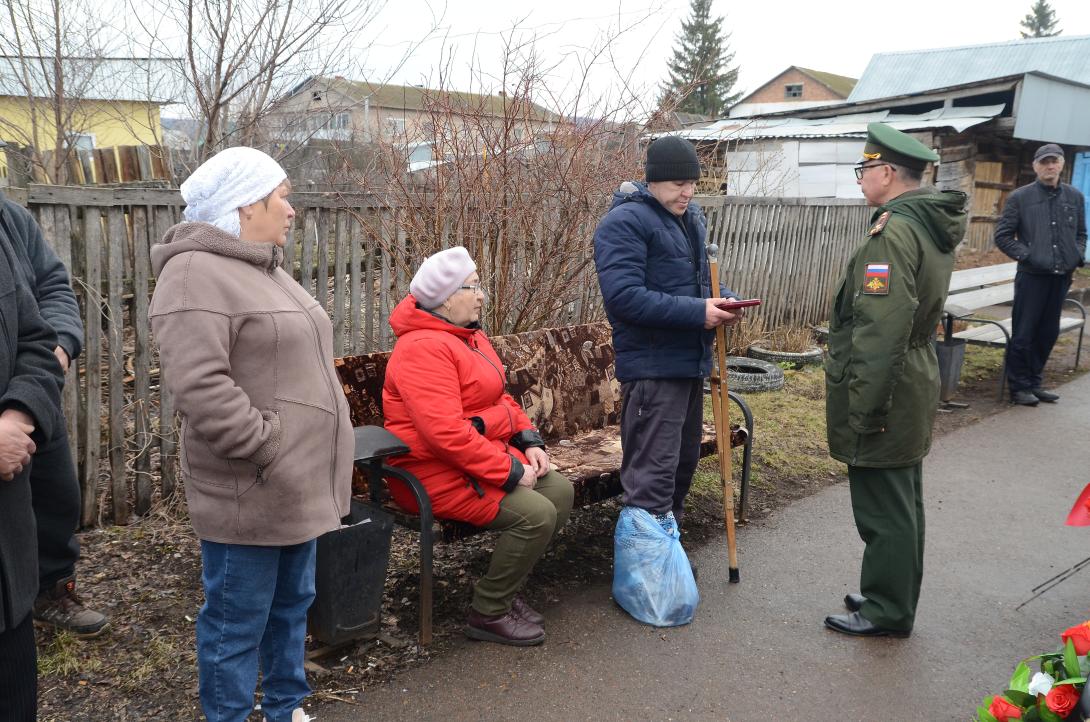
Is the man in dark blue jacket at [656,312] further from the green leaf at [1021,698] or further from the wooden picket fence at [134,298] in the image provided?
the wooden picket fence at [134,298]

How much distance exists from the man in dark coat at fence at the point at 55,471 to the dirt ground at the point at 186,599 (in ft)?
0.37

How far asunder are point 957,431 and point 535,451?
15.4 ft

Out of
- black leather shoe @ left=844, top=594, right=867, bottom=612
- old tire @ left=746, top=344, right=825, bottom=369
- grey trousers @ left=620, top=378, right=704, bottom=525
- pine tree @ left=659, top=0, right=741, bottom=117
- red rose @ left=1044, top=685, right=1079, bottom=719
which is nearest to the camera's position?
red rose @ left=1044, top=685, right=1079, bottom=719

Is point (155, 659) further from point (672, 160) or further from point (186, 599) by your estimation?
point (672, 160)

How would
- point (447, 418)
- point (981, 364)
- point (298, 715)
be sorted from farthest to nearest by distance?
point (981, 364), point (447, 418), point (298, 715)

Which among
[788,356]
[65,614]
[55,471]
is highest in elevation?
[55,471]

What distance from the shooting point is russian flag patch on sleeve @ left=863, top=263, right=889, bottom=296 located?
11.0 feet

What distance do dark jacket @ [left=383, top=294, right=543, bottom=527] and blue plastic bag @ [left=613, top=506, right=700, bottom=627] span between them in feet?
2.02

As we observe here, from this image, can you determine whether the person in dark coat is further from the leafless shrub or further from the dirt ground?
the leafless shrub

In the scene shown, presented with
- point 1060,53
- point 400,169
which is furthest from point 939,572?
point 1060,53

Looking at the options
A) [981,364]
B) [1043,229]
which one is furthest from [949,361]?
[981,364]

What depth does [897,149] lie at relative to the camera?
3.47 metres

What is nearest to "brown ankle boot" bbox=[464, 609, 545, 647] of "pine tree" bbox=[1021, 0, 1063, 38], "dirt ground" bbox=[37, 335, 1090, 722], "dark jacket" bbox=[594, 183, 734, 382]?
"dirt ground" bbox=[37, 335, 1090, 722]

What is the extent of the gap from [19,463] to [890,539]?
10.1ft
